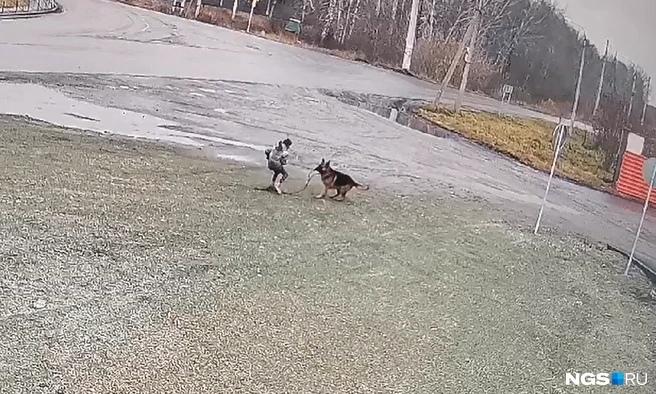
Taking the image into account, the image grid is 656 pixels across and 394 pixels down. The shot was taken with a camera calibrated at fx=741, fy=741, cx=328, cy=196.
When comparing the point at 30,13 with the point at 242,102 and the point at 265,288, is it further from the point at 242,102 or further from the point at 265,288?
the point at 265,288

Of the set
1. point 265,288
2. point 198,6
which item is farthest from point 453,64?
point 265,288

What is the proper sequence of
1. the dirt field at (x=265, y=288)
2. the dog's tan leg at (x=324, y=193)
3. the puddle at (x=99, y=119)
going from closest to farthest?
the dirt field at (x=265, y=288)
the puddle at (x=99, y=119)
the dog's tan leg at (x=324, y=193)

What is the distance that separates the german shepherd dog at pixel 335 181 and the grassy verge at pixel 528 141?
0.33 m

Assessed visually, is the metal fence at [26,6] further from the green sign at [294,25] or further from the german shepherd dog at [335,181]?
the german shepherd dog at [335,181]

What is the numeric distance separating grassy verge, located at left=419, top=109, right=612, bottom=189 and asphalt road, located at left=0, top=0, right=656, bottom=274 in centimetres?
3

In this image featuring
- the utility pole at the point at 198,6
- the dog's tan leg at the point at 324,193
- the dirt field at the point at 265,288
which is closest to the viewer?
the dirt field at the point at 265,288

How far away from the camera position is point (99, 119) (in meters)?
1.77

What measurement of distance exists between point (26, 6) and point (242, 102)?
1.87 ft

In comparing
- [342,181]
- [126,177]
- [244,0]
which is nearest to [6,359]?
[126,177]

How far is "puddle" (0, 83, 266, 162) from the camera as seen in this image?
1719 mm

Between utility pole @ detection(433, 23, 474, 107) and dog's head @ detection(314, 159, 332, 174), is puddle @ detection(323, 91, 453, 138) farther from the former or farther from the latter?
dog's head @ detection(314, 159, 332, 174)

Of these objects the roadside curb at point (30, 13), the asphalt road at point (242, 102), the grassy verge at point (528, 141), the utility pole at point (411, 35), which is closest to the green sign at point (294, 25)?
the asphalt road at point (242, 102)

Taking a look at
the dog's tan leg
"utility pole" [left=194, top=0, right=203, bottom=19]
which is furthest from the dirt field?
"utility pole" [left=194, top=0, right=203, bottom=19]

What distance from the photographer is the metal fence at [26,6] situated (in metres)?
1.77
